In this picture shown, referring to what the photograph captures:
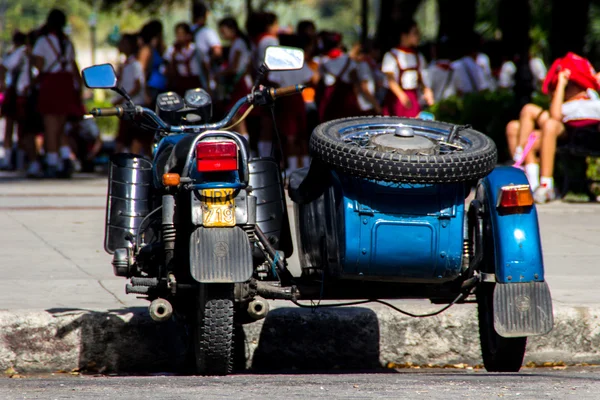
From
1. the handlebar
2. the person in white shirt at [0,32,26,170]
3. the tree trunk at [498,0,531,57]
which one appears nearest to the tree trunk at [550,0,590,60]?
the tree trunk at [498,0,531,57]

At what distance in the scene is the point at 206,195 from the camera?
171 inches

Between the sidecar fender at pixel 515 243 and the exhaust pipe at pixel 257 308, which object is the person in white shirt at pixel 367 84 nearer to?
the sidecar fender at pixel 515 243

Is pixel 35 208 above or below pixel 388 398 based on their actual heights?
below

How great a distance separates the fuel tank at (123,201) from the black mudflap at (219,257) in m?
→ 0.95

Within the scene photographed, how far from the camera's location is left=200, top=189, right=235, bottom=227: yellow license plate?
4.33 m

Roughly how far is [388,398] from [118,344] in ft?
6.22

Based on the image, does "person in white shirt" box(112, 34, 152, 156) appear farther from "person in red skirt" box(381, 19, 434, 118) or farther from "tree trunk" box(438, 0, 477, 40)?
"tree trunk" box(438, 0, 477, 40)

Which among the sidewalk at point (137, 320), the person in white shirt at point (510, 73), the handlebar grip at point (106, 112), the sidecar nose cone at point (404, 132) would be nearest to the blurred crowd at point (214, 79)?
the person in white shirt at point (510, 73)

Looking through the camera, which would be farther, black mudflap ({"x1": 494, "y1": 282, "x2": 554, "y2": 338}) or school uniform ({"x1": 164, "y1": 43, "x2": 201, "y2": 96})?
school uniform ({"x1": 164, "y1": 43, "x2": 201, "y2": 96})

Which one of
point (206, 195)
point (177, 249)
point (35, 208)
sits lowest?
point (35, 208)

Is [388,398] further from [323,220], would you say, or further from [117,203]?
[117,203]

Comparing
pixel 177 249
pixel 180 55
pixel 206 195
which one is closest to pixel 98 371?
pixel 177 249

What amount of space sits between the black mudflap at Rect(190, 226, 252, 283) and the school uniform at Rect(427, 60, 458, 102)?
33.9ft

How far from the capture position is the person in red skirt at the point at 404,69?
1182 centimetres
